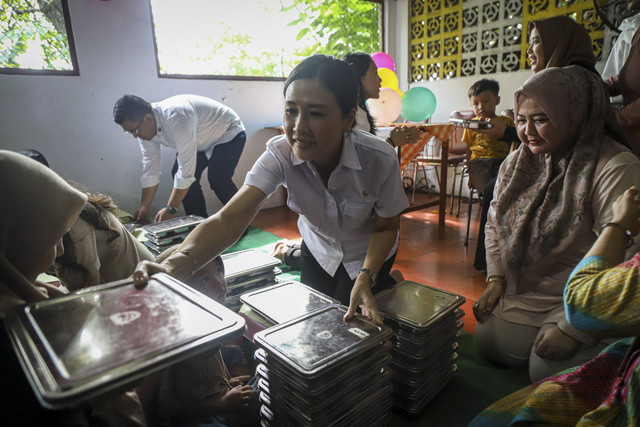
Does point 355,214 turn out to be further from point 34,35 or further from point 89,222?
point 34,35

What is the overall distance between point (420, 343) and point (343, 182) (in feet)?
2.06

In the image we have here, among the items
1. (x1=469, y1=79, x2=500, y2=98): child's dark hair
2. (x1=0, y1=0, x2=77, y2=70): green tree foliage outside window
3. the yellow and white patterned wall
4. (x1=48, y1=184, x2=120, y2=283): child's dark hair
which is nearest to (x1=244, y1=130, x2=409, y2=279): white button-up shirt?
(x1=48, y1=184, x2=120, y2=283): child's dark hair

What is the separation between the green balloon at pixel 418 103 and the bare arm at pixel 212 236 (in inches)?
129

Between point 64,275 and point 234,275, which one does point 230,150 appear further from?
point 64,275

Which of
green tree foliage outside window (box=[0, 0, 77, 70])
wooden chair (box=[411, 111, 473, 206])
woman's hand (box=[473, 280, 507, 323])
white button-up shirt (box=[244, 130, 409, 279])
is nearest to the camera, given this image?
white button-up shirt (box=[244, 130, 409, 279])

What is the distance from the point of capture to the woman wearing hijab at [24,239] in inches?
25.0

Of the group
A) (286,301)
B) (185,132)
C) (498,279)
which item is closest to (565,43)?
(498,279)

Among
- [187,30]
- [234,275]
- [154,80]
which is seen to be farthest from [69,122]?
[234,275]

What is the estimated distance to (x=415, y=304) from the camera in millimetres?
1381

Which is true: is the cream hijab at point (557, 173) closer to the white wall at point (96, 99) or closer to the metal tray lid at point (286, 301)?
the metal tray lid at point (286, 301)

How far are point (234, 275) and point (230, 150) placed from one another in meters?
1.67

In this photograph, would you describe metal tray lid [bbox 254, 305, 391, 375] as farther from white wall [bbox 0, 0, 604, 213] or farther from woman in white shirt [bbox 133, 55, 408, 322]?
white wall [bbox 0, 0, 604, 213]

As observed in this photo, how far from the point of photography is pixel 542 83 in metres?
1.42

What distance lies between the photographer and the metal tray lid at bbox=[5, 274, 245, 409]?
49 cm
